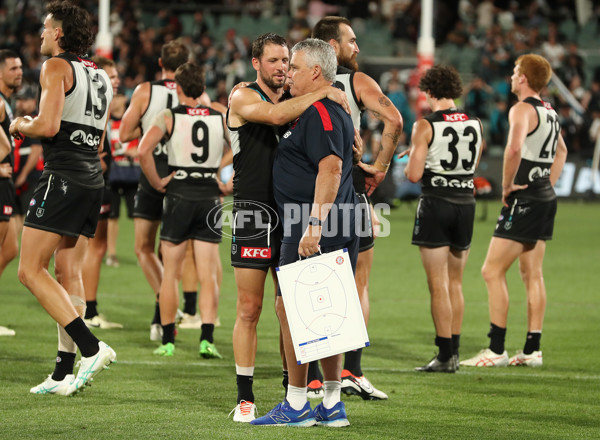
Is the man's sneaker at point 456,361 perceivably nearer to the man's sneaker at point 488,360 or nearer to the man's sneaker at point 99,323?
the man's sneaker at point 488,360

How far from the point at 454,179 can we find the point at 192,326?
10.7 ft

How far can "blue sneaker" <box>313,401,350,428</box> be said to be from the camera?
233 inches

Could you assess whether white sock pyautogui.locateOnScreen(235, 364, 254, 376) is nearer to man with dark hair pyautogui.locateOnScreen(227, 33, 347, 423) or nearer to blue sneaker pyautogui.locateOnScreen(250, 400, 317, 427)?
man with dark hair pyautogui.locateOnScreen(227, 33, 347, 423)

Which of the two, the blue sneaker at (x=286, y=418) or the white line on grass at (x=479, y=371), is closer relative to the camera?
the blue sneaker at (x=286, y=418)

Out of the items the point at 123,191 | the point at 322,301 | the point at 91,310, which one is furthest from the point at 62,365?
the point at 123,191

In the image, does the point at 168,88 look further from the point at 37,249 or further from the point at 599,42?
the point at 599,42

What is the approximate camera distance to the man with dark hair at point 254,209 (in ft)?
19.9

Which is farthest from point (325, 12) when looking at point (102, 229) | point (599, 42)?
point (102, 229)

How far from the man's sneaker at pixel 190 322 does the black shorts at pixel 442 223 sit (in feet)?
9.21

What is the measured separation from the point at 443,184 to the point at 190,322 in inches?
127

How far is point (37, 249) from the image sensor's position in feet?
21.3

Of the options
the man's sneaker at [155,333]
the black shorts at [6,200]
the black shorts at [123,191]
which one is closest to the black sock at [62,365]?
the man's sneaker at [155,333]

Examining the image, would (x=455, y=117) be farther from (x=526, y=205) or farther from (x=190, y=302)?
(x=190, y=302)

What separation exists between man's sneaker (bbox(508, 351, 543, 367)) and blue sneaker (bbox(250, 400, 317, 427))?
288cm
